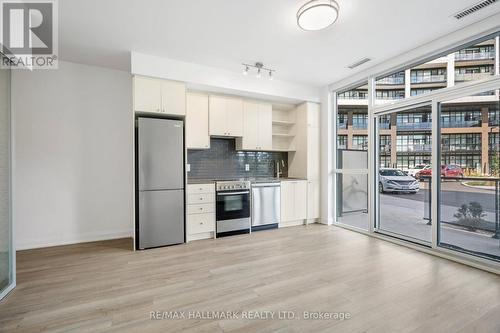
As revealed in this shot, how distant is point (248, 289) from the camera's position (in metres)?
2.39

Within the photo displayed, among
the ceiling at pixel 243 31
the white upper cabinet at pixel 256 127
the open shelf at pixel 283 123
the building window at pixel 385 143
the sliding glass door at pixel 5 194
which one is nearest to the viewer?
the sliding glass door at pixel 5 194

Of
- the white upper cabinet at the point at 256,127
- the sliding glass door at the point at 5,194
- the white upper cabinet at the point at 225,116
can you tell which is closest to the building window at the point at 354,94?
the white upper cabinet at the point at 256,127

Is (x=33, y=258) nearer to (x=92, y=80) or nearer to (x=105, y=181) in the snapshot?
(x=105, y=181)

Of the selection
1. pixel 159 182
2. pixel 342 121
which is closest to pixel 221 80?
pixel 159 182

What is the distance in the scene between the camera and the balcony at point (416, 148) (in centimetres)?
346

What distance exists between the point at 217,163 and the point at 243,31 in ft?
8.09

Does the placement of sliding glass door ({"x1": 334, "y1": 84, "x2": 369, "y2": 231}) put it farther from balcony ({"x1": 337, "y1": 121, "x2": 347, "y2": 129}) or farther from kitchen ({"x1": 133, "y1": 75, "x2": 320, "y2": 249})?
kitchen ({"x1": 133, "y1": 75, "x2": 320, "y2": 249})

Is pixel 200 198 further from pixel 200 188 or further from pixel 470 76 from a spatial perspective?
pixel 470 76

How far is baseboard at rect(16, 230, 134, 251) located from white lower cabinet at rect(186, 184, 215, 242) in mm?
1239

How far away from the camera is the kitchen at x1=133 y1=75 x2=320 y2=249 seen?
11.8 feet

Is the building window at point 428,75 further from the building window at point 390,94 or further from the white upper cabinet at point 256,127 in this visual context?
the white upper cabinet at point 256,127

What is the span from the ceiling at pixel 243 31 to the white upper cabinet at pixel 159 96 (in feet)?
1.39

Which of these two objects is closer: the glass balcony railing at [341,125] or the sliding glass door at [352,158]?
the sliding glass door at [352,158]

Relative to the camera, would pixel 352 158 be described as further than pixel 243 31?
Yes
